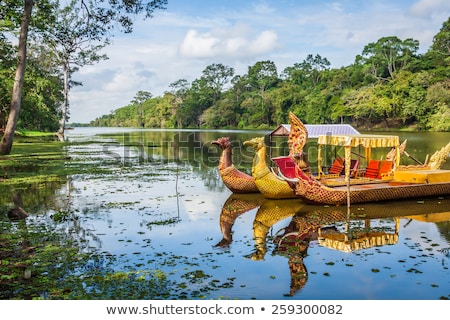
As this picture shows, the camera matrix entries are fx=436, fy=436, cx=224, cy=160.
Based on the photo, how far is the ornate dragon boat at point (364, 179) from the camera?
13.8m

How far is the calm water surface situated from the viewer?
7477mm

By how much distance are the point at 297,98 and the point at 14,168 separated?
233 ft

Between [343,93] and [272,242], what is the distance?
235 feet

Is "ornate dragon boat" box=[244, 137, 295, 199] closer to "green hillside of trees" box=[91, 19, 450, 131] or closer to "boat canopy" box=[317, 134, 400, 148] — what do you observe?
"boat canopy" box=[317, 134, 400, 148]

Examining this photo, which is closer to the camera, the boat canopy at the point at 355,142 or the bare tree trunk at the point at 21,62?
the boat canopy at the point at 355,142

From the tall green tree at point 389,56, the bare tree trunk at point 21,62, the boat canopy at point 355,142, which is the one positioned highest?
the tall green tree at point 389,56

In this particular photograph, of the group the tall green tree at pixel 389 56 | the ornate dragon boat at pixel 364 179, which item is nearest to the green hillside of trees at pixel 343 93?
the tall green tree at pixel 389 56

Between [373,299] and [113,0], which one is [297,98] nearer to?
[113,0]

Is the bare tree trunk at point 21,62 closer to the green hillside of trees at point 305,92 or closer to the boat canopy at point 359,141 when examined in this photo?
the green hillside of trees at point 305,92

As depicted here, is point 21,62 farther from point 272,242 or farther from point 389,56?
point 389,56

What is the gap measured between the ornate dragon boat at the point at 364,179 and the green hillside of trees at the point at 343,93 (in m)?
47.2

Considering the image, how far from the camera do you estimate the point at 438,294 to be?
708 centimetres

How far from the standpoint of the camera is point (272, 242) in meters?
10.2

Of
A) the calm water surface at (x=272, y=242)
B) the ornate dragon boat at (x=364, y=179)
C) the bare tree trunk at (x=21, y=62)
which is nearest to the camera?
the calm water surface at (x=272, y=242)
